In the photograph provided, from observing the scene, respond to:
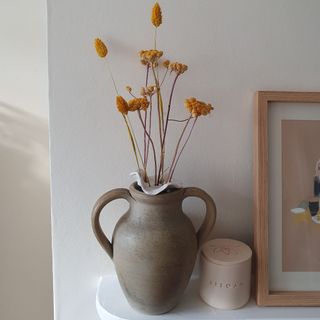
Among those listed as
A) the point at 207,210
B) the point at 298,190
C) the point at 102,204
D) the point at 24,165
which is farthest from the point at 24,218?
the point at 298,190

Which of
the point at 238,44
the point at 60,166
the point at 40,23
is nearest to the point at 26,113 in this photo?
the point at 40,23

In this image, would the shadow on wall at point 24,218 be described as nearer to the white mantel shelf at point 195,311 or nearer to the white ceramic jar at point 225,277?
the white mantel shelf at point 195,311

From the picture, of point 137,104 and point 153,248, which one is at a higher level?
point 137,104

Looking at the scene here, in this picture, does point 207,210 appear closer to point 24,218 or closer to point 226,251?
point 226,251

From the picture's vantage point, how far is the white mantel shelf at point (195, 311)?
1.98 ft

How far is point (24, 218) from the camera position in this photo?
3.69 feet

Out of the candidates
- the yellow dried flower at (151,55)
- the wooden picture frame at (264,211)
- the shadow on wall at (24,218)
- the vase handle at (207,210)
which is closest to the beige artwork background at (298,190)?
the wooden picture frame at (264,211)

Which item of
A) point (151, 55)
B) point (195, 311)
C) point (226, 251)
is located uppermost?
point (151, 55)

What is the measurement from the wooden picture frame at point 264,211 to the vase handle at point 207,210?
98 millimetres

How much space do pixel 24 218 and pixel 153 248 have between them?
2.42 feet

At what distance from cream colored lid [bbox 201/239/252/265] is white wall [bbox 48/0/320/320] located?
85 mm

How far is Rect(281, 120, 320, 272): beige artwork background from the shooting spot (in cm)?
65

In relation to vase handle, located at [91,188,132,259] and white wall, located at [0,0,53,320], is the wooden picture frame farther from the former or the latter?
white wall, located at [0,0,53,320]

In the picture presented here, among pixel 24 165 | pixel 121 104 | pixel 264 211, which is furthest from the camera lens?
pixel 24 165
